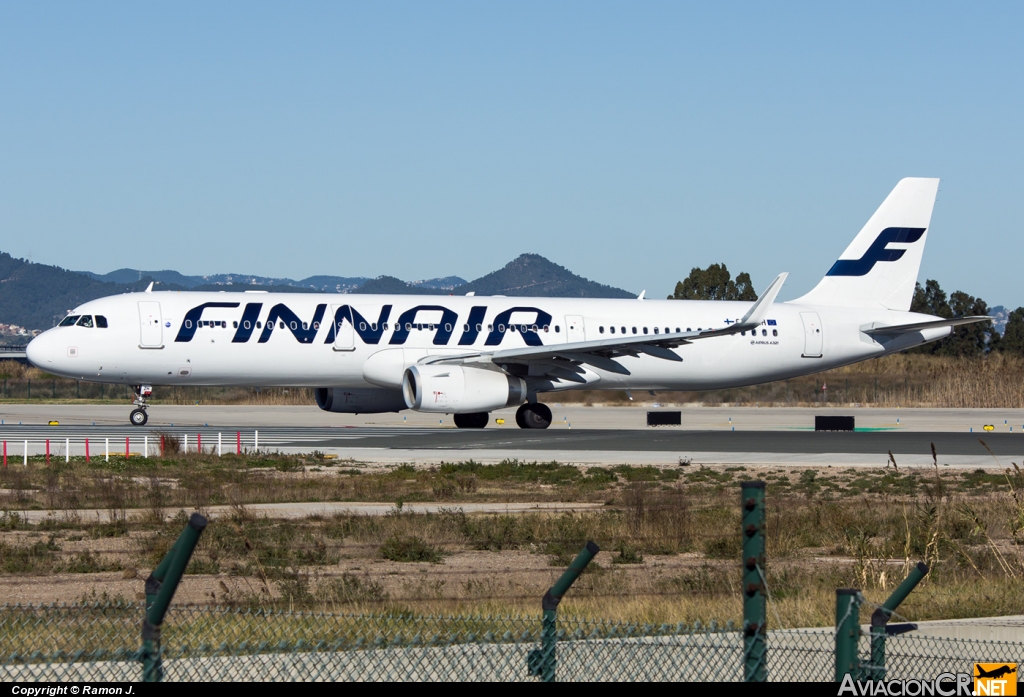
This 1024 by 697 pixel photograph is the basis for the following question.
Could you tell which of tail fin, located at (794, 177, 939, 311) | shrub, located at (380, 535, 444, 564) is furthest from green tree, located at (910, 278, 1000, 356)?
shrub, located at (380, 535, 444, 564)

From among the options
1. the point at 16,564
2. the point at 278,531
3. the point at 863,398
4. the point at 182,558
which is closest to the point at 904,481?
the point at 278,531

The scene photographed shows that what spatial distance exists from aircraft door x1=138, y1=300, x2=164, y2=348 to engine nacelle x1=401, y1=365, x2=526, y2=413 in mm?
7122

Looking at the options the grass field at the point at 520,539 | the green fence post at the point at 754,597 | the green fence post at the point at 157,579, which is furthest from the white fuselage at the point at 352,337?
the green fence post at the point at 754,597

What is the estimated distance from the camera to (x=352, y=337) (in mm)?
36531

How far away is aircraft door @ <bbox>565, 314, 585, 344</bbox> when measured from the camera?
3956 centimetres

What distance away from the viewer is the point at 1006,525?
17.6 metres

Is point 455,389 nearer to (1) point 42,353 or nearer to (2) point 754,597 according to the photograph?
(1) point 42,353

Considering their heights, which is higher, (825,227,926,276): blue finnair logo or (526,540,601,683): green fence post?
(825,227,926,276): blue finnair logo

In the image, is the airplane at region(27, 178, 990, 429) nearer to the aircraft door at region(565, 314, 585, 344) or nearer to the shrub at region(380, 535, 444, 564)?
the aircraft door at region(565, 314, 585, 344)

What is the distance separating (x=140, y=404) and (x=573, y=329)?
13776 millimetres

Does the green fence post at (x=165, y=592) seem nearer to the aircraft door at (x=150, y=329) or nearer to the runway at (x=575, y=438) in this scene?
the runway at (x=575, y=438)

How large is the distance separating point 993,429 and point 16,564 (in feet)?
115

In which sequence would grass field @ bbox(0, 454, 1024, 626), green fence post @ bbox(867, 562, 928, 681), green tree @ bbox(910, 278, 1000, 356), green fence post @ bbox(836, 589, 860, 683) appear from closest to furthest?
green fence post @ bbox(836, 589, 860, 683) → green fence post @ bbox(867, 562, 928, 681) → grass field @ bbox(0, 454, 1024, 626) → green tree @ bbox(910, 278, 1000, 356)

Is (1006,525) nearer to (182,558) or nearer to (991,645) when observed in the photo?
(991,645)
